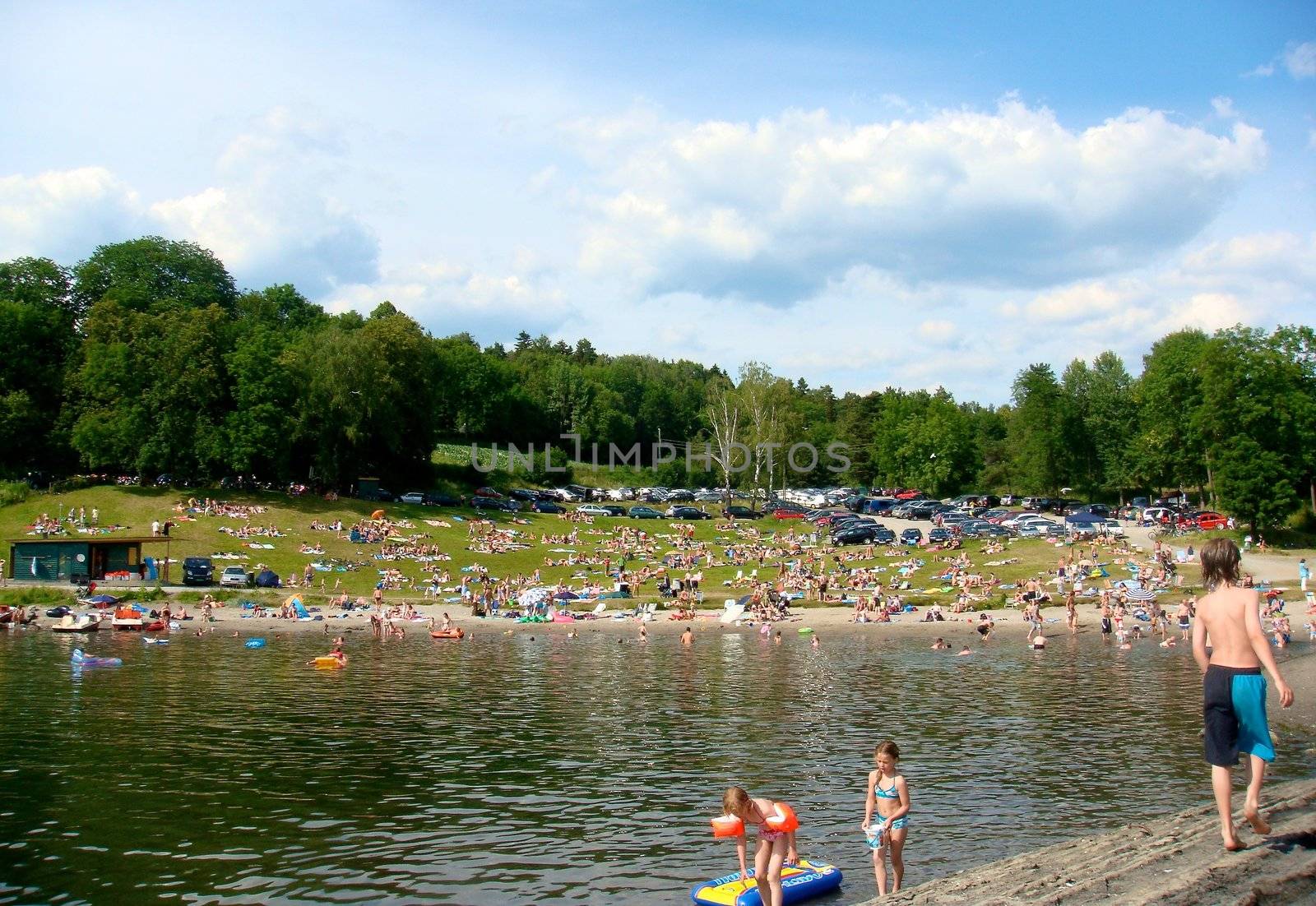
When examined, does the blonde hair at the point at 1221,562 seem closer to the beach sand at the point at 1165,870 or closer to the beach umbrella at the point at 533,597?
the beach sand at the point at 1165,870

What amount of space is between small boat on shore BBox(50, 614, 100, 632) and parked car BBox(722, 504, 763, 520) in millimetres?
49050

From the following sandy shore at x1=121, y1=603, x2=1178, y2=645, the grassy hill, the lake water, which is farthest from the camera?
the grassy hill

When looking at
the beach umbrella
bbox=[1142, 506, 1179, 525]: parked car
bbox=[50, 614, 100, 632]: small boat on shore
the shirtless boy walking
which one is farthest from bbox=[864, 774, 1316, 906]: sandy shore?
bbox=[1142, 506, 1179, 525]: parked car

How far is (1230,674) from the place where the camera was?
8.11 metres

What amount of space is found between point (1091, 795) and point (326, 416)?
67270mm

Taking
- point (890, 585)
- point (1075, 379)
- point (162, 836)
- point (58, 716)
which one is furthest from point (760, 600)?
point (1075, 379)

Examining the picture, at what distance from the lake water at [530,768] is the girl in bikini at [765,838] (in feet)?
5.96

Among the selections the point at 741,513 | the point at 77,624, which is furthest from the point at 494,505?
the point at 77,624

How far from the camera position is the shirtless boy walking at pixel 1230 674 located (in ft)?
26.1

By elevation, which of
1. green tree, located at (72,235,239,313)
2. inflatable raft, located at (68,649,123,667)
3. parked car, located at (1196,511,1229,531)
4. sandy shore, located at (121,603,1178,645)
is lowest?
sandy shore, located at (121,603,1178,645)

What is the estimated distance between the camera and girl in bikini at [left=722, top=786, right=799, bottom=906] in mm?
11016

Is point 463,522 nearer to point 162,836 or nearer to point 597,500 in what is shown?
point 597,500

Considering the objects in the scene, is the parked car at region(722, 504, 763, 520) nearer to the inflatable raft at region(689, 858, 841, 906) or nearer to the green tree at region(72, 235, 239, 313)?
the green tree at region(72, 235, 239, 313)

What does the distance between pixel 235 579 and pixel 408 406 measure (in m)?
32.1
